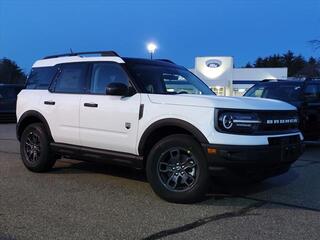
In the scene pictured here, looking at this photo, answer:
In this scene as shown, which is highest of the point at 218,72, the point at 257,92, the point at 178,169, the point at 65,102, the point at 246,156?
the point at 218,72

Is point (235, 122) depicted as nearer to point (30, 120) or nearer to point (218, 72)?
point (30, 120)

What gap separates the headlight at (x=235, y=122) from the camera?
6234 millimetres

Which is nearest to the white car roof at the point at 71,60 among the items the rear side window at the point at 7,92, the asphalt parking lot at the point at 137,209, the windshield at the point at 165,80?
the windshield at the point at 165,80

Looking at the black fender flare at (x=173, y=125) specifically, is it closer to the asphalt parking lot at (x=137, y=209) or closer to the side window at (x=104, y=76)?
the asphalt parking lot at (x=137, y=209)

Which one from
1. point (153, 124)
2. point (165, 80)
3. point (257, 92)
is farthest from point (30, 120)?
point (257, 92)

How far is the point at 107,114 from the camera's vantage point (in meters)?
7.36

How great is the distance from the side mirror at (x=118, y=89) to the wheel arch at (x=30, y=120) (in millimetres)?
1751

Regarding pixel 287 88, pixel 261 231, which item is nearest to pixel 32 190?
pixel 261 231

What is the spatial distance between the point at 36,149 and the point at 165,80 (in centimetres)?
257

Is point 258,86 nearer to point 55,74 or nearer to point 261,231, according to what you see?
point 55,74

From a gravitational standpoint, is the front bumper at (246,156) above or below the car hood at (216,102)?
below

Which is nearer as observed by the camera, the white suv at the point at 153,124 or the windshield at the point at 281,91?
the white suv at the point at 153,124

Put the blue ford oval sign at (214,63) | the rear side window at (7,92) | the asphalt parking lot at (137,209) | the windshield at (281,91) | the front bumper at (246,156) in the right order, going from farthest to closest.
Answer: the blue ford oval sign at (214,63) → the rear side window at (7,92) → the windshield at (281,91) → the front bumper at (246,156) → the asphalt parking lot at (137,209)

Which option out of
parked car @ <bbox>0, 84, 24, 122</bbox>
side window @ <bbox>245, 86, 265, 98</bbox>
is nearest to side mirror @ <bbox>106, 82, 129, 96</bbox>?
side window @ <bbox>245, 86, 265, 98</bbox>
